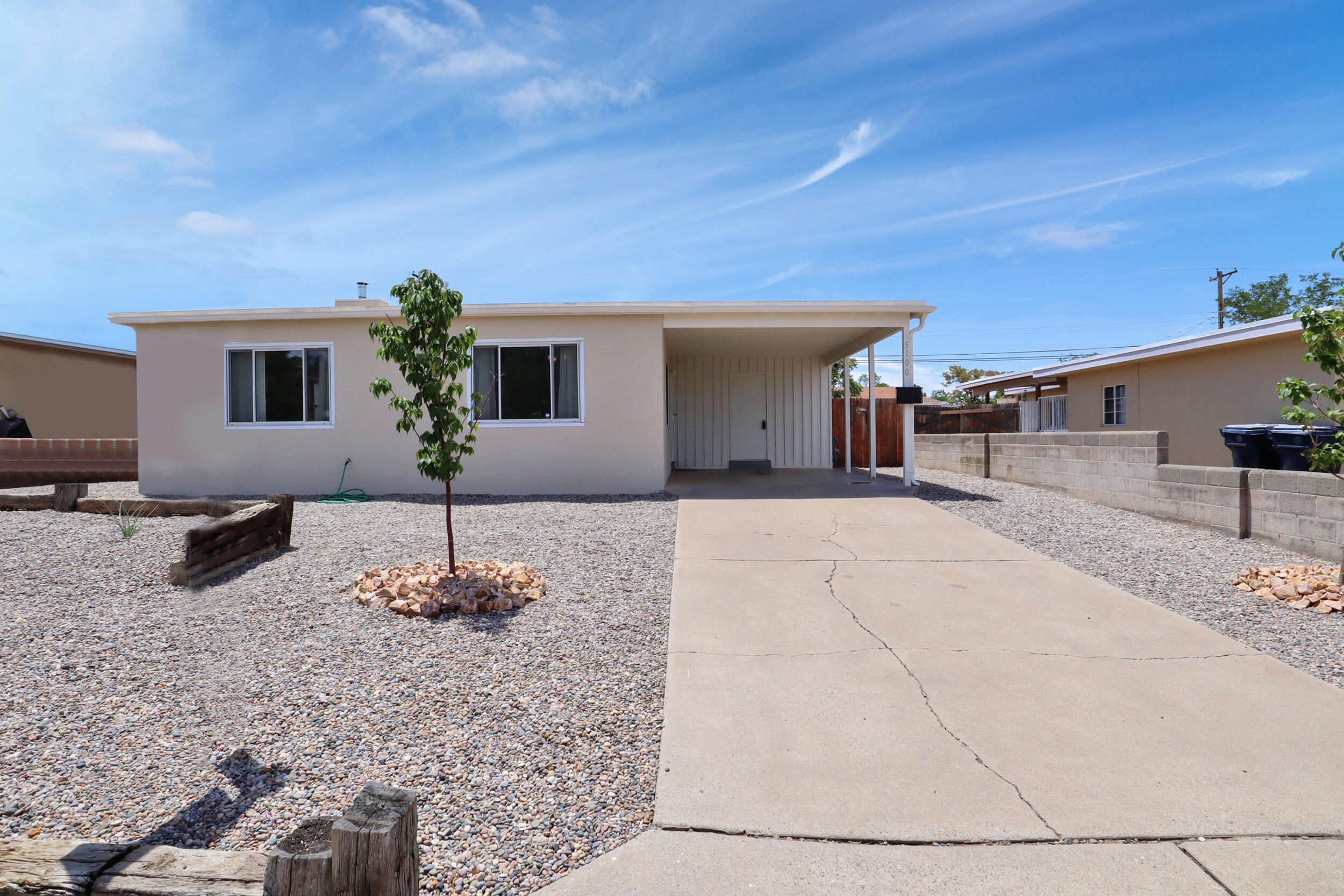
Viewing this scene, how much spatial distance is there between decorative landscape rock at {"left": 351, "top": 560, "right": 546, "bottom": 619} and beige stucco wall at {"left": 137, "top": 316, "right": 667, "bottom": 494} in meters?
4.72

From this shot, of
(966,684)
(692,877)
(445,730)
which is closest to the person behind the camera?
(692,877)

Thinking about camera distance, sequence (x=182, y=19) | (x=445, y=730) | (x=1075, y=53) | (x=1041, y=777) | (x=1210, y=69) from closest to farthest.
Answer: (x=1041, y=777) → (x=445, y=730) → (x=182, y=19) → (x=1075, y=53) → (x=1210, y=69)

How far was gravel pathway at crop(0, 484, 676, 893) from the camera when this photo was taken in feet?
6.81

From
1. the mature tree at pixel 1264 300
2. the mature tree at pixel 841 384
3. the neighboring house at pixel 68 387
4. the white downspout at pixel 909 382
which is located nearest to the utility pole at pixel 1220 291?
the mature tree at pixel 1264 300

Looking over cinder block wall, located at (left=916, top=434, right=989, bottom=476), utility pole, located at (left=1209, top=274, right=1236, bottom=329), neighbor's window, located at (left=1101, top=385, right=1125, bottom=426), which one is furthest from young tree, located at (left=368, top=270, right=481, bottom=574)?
utility pole, located at (left=1209, top=274, right=1236, bottom=329)

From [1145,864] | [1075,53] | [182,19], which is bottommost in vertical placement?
[1145,864]

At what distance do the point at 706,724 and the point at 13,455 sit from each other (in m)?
15.0

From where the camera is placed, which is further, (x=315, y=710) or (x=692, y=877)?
(x=315, y=710)

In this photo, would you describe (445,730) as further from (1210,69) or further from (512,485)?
(1210,69)

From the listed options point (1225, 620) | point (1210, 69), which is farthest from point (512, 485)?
point (1210, 69)

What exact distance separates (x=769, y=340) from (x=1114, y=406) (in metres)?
8.21

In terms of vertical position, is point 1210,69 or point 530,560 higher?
point 1210,69

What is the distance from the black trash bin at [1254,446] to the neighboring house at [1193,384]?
1.10 metres

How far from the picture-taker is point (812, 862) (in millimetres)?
1890
